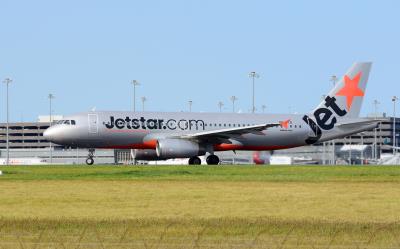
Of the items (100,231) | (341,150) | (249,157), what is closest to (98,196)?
(100,231)

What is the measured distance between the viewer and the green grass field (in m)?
20.5

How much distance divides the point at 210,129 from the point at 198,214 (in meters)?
49.7

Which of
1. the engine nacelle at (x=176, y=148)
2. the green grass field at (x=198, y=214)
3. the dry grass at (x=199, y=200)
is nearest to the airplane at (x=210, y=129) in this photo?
the engine nacelle at (x=176, y=148)

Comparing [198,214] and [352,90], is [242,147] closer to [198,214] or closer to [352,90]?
[352,90]

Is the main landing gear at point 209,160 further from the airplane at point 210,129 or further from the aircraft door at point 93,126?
the aircraft door at point 93,126

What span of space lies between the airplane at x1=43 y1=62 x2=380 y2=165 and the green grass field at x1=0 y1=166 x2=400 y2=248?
2847cm

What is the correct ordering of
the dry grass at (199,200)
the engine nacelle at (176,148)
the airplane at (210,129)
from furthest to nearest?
the airplane at (210,129)
the engine nacelle at (176,148)
the dry grass at (199,200)

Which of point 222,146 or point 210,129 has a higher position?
point 210,129

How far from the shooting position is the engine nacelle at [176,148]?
7156cm

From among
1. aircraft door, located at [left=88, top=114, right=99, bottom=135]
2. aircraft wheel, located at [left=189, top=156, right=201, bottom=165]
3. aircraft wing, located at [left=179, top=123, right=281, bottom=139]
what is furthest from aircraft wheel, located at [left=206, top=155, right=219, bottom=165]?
aircraft door, located at [left=88, top=114, right=99, bottom=135]

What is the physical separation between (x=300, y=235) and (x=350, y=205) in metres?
8.89

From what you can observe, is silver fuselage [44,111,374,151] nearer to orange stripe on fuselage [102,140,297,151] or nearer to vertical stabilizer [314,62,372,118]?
orange stripe on fuselage [102,140,297,151]

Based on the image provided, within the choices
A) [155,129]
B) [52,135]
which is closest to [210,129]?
[155,129]

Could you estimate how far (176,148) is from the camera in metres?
71.8
